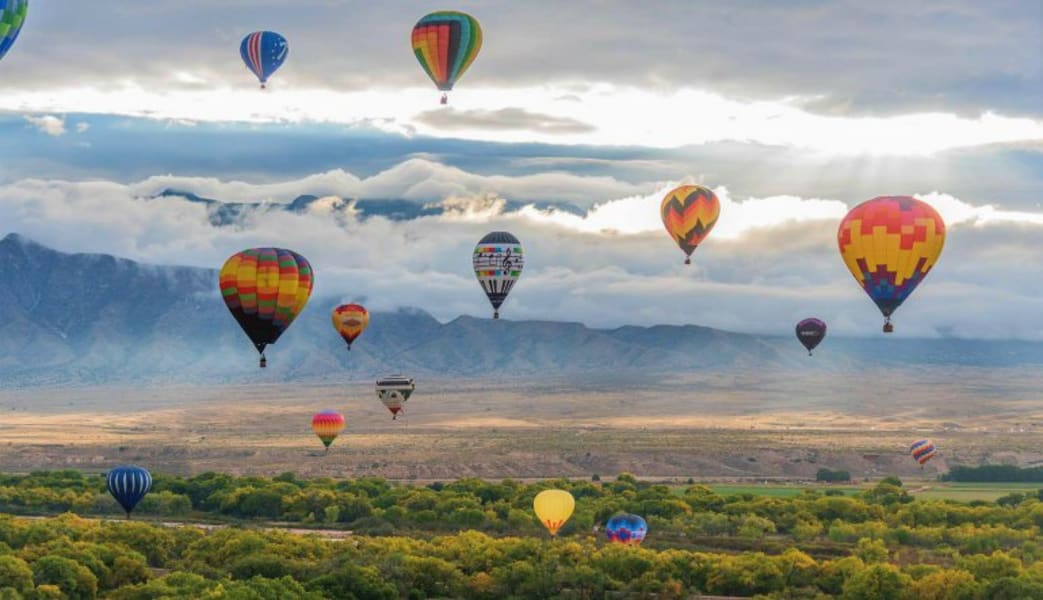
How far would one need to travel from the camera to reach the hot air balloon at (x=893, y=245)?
10181 centimetres

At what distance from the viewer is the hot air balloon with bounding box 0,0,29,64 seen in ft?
308

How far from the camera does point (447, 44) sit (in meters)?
122

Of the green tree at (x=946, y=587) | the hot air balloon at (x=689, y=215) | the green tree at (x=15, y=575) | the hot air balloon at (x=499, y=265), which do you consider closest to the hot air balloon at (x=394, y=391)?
the hot air balloon at (x=499, y=265)

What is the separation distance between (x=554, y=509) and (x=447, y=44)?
3810 centimetres

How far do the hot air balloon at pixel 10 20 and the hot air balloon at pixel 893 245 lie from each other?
51747mm

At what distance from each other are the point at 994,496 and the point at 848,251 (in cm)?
9220

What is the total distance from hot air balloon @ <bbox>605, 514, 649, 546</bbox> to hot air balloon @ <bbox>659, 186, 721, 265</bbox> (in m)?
21.9

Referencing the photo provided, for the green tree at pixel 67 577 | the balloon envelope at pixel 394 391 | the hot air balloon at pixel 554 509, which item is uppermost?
the balloon envelope at pixel 394 391

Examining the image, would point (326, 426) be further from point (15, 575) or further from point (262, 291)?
point (15, 575)

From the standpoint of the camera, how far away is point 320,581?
101250 millimetres

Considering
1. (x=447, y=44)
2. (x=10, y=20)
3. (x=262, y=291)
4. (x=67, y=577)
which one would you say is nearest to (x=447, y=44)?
(x=447, y=44)

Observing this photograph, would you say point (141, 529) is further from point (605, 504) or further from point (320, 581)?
point (605, 504)

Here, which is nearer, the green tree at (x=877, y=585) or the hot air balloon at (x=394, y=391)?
the green tree at (x=877, y=585)

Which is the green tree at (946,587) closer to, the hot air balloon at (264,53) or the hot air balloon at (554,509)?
the hot air balloon at (554,509)
